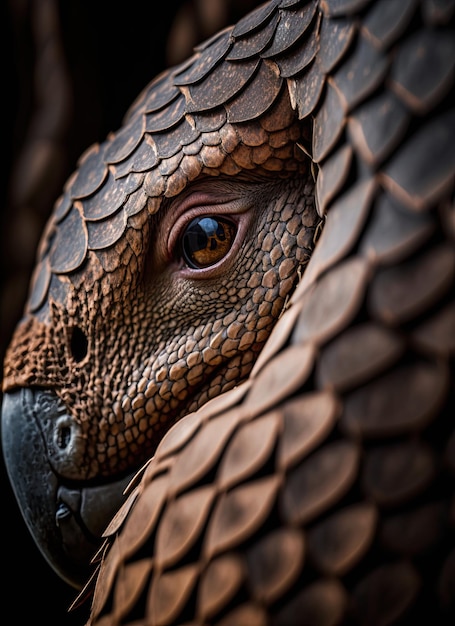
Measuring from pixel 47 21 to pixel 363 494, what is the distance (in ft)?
4.34

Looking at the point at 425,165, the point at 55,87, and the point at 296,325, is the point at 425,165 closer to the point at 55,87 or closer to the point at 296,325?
the point at 296,325

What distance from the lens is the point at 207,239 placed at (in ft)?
2.44

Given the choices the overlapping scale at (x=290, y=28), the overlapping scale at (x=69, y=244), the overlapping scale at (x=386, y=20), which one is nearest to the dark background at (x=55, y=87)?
the overlapping scale at (x=69, y=244)

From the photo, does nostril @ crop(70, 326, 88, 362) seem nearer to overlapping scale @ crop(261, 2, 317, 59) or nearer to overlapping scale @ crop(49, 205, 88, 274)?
overlapping scale @ crop(49, 205, 88, 274)

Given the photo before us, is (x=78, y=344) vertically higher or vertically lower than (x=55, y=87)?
lower

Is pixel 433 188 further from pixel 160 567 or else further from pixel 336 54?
pixel 160 567

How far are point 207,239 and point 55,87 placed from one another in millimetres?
915

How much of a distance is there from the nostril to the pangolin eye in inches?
6.8

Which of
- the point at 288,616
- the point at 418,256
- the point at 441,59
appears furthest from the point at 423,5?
the point at 288,616

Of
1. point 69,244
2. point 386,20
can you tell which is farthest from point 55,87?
point 386,20

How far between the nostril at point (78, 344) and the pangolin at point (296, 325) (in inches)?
3.4

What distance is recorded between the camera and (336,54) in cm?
52

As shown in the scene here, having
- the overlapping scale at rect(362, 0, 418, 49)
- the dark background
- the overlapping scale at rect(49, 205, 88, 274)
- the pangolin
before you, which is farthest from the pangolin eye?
the dark background

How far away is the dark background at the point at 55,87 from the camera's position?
1.42 meters
